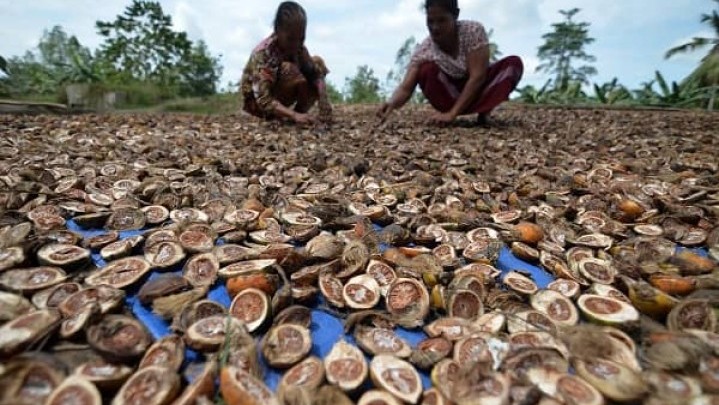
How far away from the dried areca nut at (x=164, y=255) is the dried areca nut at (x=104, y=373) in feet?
1.46

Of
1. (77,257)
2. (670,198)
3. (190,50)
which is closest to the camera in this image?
(77,257)

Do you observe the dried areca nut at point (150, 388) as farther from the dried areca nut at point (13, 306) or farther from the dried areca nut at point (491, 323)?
the dried areca nut at point (491, 323)

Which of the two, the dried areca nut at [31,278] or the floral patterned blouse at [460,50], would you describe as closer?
the dried areca nut at [31,278]

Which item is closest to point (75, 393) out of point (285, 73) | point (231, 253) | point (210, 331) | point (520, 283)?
point (210, 331)

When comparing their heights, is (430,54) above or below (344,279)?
above

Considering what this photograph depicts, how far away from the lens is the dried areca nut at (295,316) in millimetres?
1048

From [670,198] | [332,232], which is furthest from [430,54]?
[332,232]

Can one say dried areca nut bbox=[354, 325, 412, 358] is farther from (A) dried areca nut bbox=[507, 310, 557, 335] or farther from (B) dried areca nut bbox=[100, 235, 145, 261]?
(B) dried areca nut bbox=[100, 235, 145, 261]

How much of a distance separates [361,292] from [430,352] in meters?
0.30

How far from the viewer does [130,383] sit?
2.65 ft

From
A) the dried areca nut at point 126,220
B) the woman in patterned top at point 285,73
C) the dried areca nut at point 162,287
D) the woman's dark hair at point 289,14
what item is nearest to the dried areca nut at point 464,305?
the dried areca nut at point 162,287

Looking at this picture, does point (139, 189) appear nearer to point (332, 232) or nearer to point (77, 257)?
point (77, 257)

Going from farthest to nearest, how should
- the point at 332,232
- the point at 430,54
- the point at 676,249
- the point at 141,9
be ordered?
the point at 141,9 < the point at 430,54 < the point at 332,232 < the point at 676,249

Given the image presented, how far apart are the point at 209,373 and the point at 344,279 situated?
515mm
